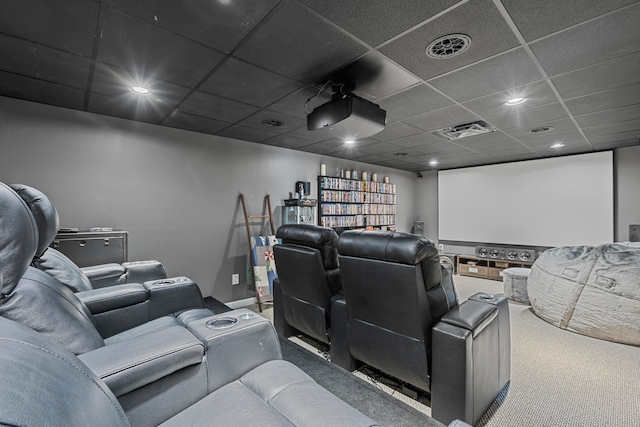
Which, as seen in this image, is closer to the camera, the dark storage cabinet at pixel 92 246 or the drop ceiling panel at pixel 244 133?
the dark storage cabinet at pixel 92 246

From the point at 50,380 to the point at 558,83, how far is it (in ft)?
11.1

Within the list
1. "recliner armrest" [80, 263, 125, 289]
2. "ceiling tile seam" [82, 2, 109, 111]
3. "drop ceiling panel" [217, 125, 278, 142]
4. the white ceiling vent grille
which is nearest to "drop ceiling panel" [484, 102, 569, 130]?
the white ceiling vent grille

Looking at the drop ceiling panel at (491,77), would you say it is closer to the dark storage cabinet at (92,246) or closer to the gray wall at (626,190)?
the dark storage cabinet at (92,246)

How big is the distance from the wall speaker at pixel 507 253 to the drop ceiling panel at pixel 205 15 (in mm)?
6078

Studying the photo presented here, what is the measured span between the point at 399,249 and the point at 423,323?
18.0 inches

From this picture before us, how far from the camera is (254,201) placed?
14.4ft

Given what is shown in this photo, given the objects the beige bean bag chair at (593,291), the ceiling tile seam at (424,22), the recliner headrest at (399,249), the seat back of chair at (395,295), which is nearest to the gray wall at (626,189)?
the beige bean bag chair at (593,291)

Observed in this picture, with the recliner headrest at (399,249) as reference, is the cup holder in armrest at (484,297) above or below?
below

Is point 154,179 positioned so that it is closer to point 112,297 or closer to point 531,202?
point 112,297

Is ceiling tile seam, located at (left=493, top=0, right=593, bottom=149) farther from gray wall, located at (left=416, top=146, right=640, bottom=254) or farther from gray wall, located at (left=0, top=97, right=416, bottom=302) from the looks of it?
gray wall, located at (left=0, top=97, right=416, bottom=302)

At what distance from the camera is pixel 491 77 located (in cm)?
229

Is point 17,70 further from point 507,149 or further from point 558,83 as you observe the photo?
point 507,149

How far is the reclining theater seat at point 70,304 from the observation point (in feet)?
2.80

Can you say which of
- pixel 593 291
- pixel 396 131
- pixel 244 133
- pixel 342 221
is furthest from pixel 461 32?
pixel 342 221
